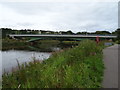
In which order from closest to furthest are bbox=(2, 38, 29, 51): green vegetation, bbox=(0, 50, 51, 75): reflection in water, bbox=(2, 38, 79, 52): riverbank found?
1. bbox=(0, 50, 51, 75): reflection in water
2. bbox=(2, 38, 79, 52): riverbank
3. bbox=(2, 38, 29, 51): green vegetation

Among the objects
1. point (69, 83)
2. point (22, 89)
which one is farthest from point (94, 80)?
point (22, 89)

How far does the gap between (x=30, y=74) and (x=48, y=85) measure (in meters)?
2.10

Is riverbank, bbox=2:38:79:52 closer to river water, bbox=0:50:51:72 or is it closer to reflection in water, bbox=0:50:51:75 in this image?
river water, bbox=0:50:51:72

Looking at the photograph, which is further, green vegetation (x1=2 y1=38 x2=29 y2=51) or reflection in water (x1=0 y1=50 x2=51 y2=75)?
green vegetation (x1=2 y1=38 x2=29 y2=51)

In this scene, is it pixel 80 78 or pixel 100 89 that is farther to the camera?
pixel 80 78

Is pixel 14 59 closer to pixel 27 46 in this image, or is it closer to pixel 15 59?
pixel 15 59

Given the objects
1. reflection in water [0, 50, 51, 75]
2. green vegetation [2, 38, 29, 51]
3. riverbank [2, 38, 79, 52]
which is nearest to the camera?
reflection in water [0, 50, 51, 75]

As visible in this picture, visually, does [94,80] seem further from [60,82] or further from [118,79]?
[60,82]

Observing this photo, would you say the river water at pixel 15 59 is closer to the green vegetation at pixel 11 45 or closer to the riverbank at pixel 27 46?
the riverbank at pixel 27 46

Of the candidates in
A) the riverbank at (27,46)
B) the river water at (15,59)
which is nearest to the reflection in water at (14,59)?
the river water at (15,59)

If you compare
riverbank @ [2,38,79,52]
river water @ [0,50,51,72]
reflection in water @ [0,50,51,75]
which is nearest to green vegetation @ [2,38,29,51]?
riverbank @ [2,38,79,52]

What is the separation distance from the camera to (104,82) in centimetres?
573

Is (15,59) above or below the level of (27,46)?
above

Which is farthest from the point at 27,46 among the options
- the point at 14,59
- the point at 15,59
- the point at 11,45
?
the point at 15,59
